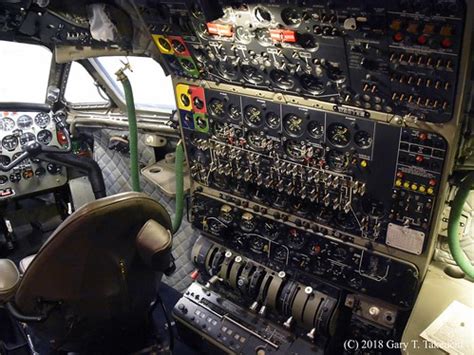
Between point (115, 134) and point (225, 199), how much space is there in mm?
1588

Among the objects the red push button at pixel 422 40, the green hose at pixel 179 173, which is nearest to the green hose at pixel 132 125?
the green hose at pixel 179 173

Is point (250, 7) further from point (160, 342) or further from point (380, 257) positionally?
point (160, 342)

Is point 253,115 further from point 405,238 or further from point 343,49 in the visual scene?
point 405,238

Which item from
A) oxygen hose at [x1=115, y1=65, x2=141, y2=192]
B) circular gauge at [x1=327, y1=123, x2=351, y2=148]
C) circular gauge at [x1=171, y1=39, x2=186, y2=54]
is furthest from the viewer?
oxygen hose at [x1=115, y1=65, x2=141, y2=192]

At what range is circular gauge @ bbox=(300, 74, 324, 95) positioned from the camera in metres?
2.46

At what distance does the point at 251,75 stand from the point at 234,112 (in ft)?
1.01

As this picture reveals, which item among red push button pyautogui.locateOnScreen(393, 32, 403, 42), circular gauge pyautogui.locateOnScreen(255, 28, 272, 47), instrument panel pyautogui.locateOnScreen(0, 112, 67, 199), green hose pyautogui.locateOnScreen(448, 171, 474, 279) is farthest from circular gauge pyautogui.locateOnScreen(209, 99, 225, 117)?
instrument panel pyautogui.locateOnScreen(0, 112, 67, 199)

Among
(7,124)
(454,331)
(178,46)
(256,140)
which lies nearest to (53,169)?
(7,124)

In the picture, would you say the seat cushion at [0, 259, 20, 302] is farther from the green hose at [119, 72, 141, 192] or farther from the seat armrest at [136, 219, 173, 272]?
the green hose at [119, 72, 141, 192]

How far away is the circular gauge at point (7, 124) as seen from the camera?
4.11 meters

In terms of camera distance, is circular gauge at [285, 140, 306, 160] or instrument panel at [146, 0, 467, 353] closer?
instrument panel at [146, 0, 467, 353]

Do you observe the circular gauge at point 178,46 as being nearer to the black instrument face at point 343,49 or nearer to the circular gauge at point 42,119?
the black instrument face at point 343,49

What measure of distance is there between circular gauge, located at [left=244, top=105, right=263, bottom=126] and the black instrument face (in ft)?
0.52

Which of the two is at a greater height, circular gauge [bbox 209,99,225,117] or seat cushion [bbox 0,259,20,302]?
circular gauge [bbox 209,99,225,117]
